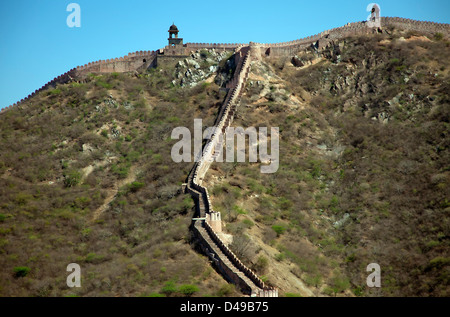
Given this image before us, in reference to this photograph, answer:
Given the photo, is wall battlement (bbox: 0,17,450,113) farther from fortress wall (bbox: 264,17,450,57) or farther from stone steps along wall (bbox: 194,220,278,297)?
stone steps along wall (bbox: 194,220,278,297)

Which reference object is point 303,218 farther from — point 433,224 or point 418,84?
point 418,84

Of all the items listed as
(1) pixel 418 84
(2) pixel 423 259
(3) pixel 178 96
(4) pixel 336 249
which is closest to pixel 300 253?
(4) pixel 336 249

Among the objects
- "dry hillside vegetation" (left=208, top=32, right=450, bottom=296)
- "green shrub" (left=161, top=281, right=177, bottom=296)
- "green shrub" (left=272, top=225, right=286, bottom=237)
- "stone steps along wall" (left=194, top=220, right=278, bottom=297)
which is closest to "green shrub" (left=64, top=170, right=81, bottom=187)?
"dry hillside vegetation" (left=208, top=32, right=450, bottom=296)
